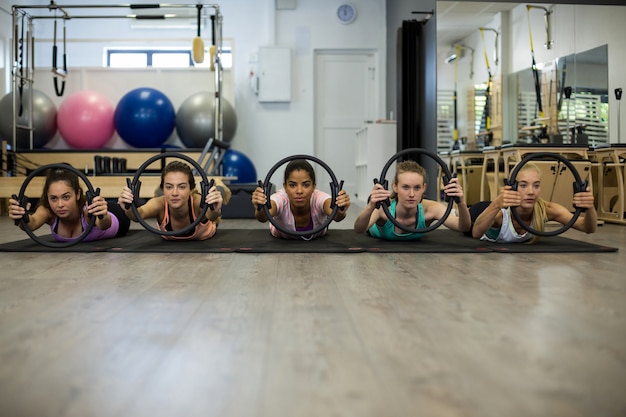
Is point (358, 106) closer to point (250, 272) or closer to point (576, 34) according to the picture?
point (576, 34)

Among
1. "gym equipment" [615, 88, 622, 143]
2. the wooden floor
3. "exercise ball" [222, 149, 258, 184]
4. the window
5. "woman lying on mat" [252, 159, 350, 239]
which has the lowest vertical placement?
the wooden floor

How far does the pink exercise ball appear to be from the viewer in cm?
764

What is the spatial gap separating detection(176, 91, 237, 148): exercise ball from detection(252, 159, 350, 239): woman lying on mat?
14.6 feet

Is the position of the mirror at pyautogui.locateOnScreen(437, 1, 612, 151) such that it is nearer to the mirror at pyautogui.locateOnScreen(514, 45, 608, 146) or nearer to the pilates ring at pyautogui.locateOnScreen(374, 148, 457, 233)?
the mirror at pyautogui.locateOnScreen(514, 45, 608, 146)

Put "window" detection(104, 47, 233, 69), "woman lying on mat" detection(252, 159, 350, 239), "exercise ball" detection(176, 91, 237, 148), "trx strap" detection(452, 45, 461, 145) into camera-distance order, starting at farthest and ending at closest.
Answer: "window" detection(104, 47, 233, 69), "exercise ball" detection(176, 91, 237, 148), "trx strap" detection(452, 45, 461, 145), "woman lying on mat" detection(252, 159, 350, 239)

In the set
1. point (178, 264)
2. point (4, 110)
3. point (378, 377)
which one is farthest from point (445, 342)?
point (4, 110)

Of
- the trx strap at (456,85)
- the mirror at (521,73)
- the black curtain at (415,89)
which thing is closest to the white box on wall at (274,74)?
the black curtain at (415,89)

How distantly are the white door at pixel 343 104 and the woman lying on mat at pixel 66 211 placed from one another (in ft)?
19.7

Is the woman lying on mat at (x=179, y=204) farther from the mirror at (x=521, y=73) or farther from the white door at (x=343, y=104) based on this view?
the white door at (x=343, y=104)

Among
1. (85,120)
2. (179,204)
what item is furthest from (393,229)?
(85,120)

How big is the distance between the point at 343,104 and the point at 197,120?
2.59 metres

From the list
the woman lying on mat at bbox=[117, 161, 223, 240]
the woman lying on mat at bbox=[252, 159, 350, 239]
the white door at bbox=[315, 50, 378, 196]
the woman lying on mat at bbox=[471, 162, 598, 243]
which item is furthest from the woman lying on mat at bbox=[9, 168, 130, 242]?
the white door at bbox=[315, 50, 378, 196]

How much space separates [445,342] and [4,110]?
24.0ft

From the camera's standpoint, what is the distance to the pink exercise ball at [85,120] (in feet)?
25.1
